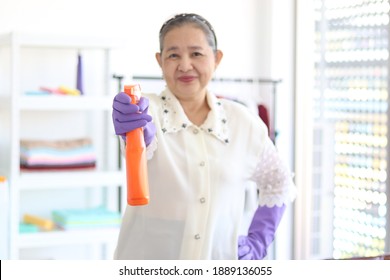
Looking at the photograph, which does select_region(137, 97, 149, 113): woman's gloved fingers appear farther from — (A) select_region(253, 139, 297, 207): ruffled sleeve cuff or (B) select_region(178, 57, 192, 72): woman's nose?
(A) select_region(253, 139, 297, 207): ruffled sleeve cuff

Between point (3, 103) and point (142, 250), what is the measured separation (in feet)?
4.70

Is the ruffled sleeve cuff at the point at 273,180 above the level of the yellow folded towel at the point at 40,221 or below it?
above

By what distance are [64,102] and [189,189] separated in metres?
1.32

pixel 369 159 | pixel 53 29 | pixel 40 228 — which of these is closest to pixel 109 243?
pixel 40 228

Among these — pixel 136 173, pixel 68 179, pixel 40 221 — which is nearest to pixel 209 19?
pixel 68 179

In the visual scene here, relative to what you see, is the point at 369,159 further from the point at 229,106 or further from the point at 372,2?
the point at 229,106

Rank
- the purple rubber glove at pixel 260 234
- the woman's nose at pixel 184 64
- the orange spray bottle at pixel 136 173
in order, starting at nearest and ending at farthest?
the orange spray bottle at pixel 136 173 → the woman's nose at pixel 184 64 → the purple rubber glove at pixel 260 234

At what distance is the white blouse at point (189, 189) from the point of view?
1.32m

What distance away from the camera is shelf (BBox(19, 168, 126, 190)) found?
8.23ft

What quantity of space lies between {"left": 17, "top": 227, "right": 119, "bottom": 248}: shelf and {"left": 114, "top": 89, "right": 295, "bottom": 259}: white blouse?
4.05 ft

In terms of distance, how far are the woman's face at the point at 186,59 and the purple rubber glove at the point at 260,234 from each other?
0.31 m

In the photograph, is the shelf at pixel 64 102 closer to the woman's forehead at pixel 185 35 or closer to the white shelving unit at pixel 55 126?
the white shelving unit at pixel 55 126

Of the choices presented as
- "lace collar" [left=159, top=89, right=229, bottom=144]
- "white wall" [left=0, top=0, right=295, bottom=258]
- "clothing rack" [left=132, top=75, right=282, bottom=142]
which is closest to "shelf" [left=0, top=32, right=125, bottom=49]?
"white wall" [left=0, top=0, right=295, bottom=258]

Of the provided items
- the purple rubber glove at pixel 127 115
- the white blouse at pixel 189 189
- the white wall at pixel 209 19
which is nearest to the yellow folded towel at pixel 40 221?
the white wall at pixel 209 19
